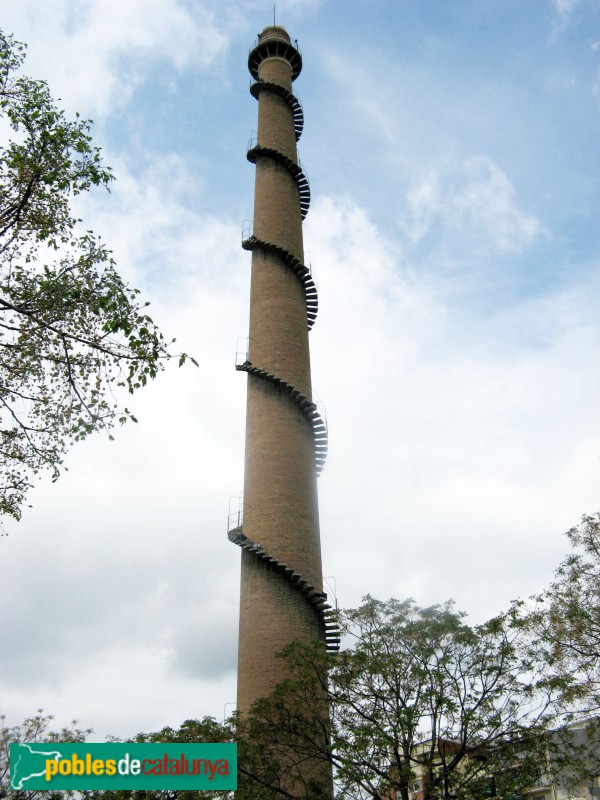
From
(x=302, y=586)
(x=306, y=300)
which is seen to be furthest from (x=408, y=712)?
(x=306, y=300)

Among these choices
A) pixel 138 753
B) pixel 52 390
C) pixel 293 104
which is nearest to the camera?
pixel 52 390

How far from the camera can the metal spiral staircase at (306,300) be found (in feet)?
62.1

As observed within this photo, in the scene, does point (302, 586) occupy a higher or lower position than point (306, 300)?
lower

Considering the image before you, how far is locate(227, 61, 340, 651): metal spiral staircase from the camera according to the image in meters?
18.9

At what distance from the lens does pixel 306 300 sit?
80.4ft

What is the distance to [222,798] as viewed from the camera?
1319 centimetres

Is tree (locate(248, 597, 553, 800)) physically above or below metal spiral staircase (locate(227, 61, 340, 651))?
below

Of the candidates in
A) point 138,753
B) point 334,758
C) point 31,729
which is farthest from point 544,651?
point 31,729

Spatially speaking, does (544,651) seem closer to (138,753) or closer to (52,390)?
(138,753)

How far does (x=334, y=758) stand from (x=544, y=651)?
14.7 ft

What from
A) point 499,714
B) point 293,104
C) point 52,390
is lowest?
point 499,714

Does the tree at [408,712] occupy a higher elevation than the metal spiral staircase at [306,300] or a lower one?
lower

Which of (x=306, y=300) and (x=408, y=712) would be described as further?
(x=306, y=300)

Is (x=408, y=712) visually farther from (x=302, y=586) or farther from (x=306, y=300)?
(x=306, y=300)
